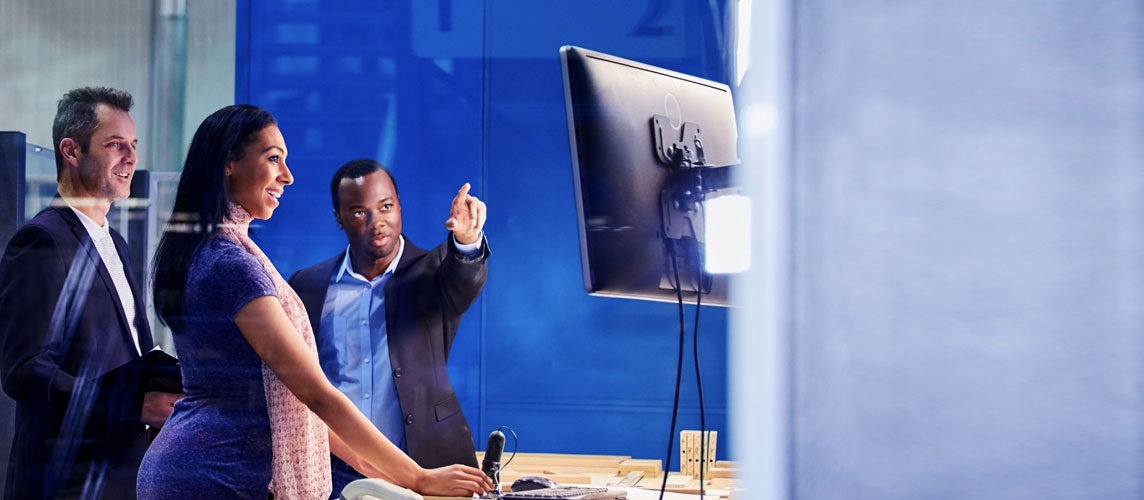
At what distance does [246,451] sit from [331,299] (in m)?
0.40

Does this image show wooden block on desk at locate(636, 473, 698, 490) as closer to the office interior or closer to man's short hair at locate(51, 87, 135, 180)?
the office interior

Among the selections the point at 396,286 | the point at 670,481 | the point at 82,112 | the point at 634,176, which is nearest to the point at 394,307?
the point at 396,286

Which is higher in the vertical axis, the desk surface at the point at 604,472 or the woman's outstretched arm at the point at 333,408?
the woman's outstretched arm at the point at 333,408

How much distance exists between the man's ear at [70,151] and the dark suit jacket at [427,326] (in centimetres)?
58

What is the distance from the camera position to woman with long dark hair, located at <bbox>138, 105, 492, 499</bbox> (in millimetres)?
1843

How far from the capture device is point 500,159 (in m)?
2.19

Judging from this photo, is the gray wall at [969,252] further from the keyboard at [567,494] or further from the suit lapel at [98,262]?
the suit lapel at [98,262]

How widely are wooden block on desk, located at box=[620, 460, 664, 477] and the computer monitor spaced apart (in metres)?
0.84

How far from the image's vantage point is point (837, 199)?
2.93 ft

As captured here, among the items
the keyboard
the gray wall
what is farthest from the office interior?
the keyboard

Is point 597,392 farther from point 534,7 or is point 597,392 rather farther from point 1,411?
point 1,411

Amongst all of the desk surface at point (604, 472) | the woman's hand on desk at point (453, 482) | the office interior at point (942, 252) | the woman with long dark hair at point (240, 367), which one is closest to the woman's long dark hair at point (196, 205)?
the woman with long dark hair at point (240, 367)

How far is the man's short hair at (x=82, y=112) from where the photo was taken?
6.75 ft

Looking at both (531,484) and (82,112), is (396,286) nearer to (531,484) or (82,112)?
(531,484)
